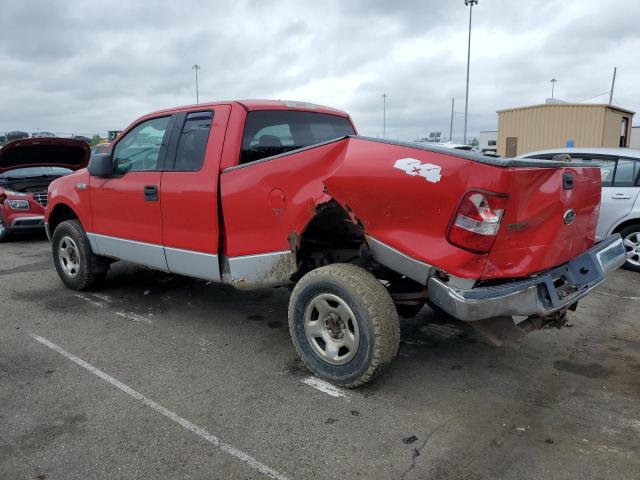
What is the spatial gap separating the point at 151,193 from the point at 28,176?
6191mm

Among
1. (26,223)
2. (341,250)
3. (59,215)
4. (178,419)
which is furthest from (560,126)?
(178,419)

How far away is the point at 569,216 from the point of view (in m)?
3.12

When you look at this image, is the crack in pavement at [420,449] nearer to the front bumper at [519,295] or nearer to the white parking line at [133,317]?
the front bumper at [519,295]

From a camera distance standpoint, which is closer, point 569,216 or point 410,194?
point 410,194

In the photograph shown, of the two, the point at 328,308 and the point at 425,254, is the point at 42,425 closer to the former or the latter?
the point at 328,308

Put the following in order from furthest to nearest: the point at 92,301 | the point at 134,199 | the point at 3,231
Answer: the point at 3,231
the point at 92,301
the point at 134,199

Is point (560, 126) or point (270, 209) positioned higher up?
point (560, 126)

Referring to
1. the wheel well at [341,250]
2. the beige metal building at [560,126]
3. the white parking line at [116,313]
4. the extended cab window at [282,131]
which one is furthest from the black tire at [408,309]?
the beige metal building at [560,126]

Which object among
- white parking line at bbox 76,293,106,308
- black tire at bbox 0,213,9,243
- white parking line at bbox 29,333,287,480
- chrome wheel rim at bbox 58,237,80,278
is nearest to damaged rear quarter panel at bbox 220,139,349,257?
white parking line at bbox 29,333,287,480

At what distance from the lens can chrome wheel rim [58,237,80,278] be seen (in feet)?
18.6

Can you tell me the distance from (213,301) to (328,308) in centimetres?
240

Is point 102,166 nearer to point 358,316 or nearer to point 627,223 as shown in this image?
point 358,316

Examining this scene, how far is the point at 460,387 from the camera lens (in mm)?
3504

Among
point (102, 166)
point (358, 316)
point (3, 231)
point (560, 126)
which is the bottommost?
point (3, 231)
